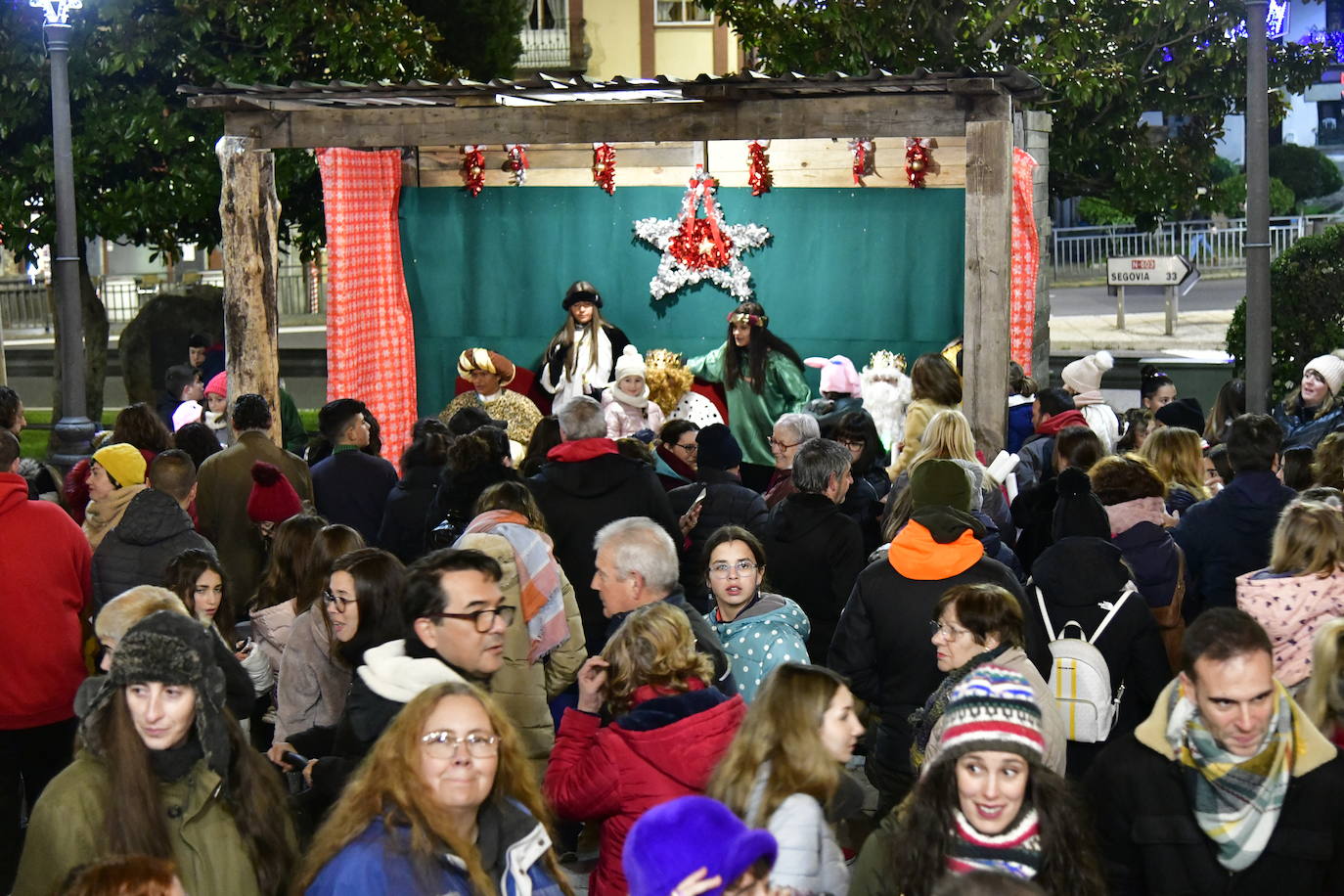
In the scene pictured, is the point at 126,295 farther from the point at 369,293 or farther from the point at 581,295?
the point at 581,295

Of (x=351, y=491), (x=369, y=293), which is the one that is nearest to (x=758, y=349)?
(x=369, y=293)

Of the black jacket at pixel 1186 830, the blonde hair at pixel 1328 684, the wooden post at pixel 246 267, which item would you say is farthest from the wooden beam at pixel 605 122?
the black jacket at pixel 1186 830

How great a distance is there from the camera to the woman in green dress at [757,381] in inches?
457

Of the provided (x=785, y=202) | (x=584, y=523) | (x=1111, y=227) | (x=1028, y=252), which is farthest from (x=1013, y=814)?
(x=1111, y=227)

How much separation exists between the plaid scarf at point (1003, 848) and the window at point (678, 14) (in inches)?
1193

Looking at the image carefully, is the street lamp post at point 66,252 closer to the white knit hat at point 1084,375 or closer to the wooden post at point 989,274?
the wooden post at point 989,274

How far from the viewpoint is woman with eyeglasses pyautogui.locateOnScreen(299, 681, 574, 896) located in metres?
3.54

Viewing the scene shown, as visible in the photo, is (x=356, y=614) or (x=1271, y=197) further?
(x=1271, y=197)

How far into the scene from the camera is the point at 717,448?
302 inches

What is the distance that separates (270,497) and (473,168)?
21.7ft

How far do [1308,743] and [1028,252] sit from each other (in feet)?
26.4

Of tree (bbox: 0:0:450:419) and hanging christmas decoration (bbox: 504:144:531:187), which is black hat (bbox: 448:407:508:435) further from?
tree (bbox: 0:0:450:419)

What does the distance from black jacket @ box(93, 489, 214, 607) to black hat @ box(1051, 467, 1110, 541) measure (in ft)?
10.7

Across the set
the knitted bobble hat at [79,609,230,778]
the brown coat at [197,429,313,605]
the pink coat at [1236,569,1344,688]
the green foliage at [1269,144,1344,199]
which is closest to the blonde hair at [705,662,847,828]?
the knitted bobble hat at [79,609,230,778]
